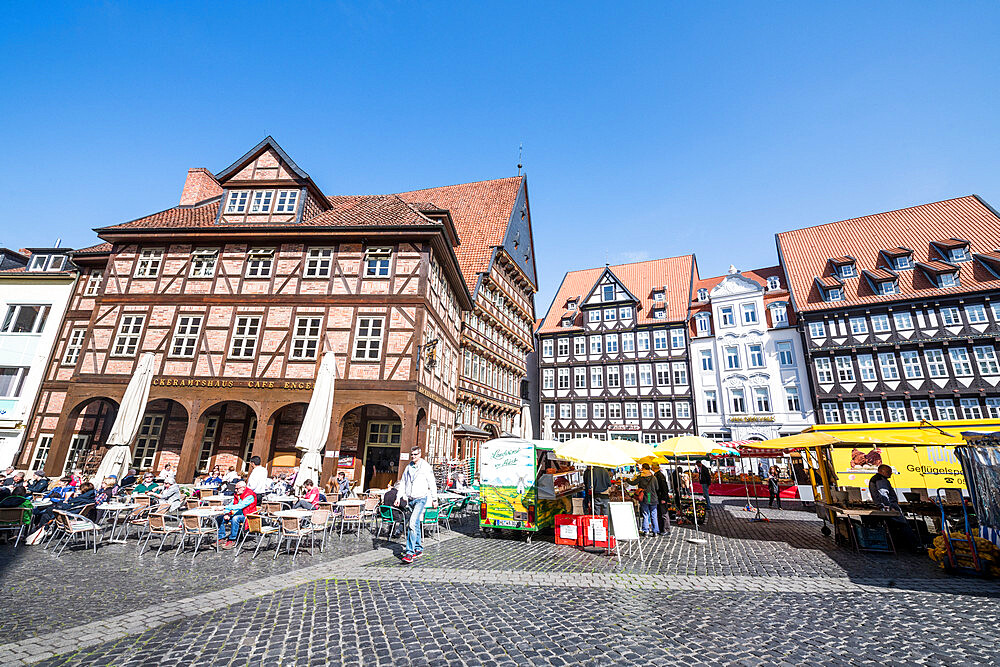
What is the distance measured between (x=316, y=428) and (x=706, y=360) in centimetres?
2935

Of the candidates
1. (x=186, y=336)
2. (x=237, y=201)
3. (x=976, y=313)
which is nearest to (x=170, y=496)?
(x=186, y=336)

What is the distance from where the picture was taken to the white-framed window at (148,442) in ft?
58.4

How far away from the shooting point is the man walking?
7902 millimetres

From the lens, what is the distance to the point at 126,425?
498 inches

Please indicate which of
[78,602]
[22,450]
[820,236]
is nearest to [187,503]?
[78,602]

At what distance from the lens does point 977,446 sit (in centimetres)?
752

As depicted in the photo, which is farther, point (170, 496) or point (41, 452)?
point (41, 452)

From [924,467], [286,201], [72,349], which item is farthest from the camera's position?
[72,349]

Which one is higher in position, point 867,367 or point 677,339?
point 677,339

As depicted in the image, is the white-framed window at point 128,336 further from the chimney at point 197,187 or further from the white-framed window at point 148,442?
the chimney at point 197,187

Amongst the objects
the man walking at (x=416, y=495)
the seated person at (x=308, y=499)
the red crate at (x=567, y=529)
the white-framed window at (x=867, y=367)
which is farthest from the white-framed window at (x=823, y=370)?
the seated person at (x=308, y=499)

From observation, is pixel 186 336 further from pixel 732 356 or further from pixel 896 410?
pixel 896 410

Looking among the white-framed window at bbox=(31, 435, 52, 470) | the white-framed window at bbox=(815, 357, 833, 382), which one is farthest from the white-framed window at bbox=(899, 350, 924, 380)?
the white-framed window at bbox=(31, 435, 52, 470)

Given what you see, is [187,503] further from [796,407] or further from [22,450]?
[796,407]
